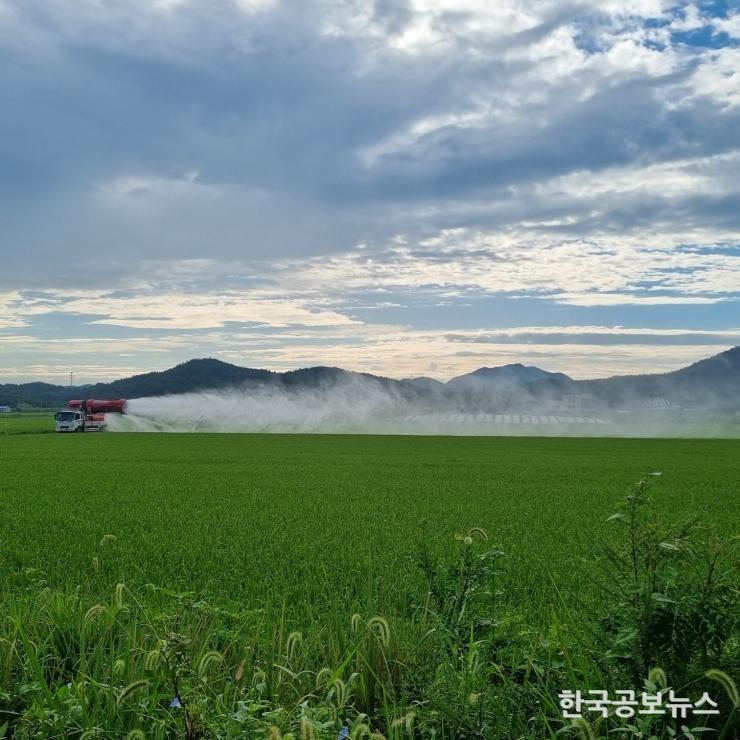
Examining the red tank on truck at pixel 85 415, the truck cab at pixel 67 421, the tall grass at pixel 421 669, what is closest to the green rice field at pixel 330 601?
the tall grass at pixel 421 669

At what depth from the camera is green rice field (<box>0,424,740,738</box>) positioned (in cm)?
412

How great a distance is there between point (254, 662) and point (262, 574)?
584 centimetres

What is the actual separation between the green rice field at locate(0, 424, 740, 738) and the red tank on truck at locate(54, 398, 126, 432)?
1819 inches

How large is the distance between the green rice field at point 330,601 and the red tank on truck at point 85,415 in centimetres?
4619

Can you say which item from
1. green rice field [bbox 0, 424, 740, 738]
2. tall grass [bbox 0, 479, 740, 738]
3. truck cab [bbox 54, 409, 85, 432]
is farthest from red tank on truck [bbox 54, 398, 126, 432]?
tall grass [bbox 0, 479, 740, 738]

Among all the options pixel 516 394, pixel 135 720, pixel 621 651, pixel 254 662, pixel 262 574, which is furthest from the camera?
pixel 516 394

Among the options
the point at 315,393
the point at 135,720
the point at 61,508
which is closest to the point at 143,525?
the point at 61,508

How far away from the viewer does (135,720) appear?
439cm

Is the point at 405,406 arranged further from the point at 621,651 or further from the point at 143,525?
the point at 621,651

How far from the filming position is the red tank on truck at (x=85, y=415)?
247 feet

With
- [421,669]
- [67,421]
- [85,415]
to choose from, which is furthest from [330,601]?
[85,415]

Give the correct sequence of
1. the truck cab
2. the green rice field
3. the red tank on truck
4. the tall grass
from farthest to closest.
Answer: the red tank on truck, the truck cab, the green rice field, the tall grass

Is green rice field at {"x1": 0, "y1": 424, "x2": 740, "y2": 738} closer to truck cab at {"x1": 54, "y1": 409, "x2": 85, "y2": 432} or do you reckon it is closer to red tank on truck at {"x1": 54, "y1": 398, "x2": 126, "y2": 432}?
truck cab at {"x1": 54, "y1": 409, "x2": 85, "y2": 432}

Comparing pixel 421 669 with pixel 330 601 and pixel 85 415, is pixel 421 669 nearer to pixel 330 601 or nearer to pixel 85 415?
pixel 330 601
